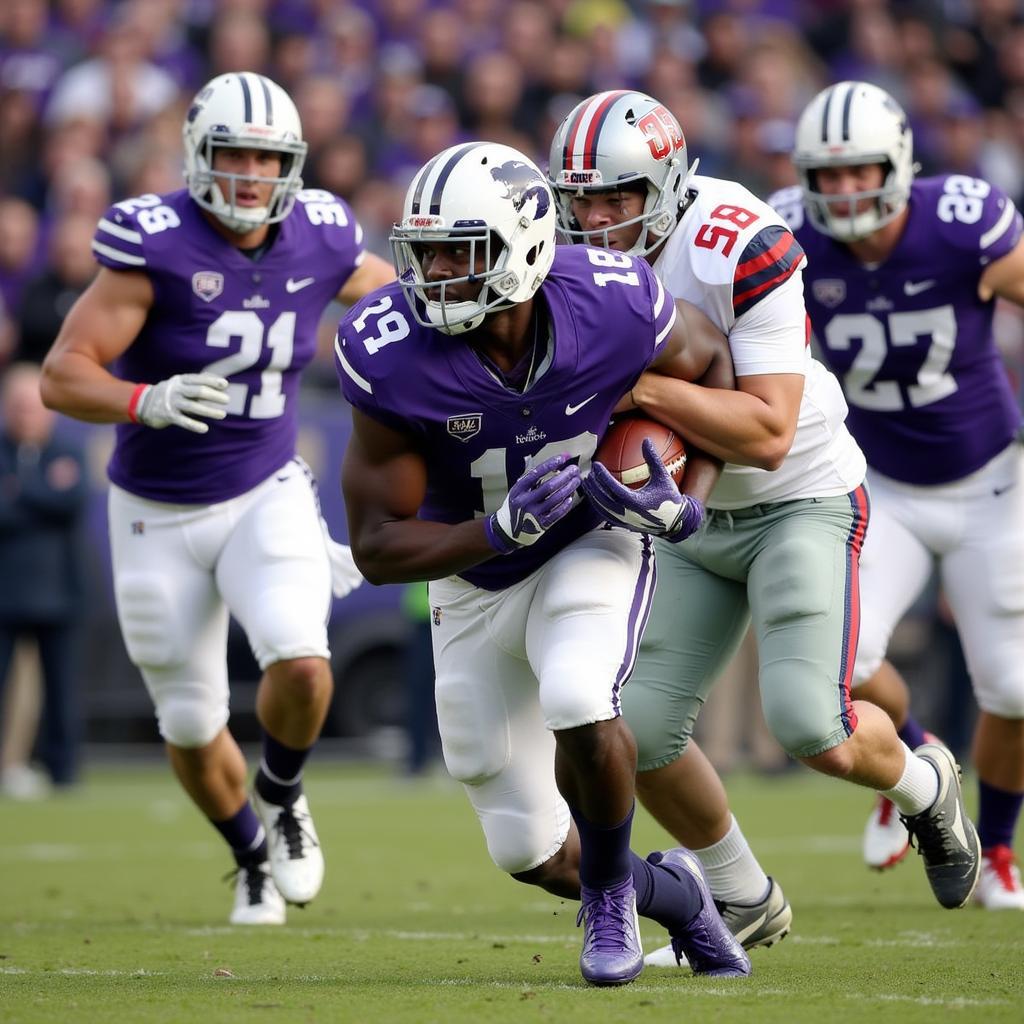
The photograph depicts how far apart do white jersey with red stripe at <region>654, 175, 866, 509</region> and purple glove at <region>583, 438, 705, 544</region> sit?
0.45 meters

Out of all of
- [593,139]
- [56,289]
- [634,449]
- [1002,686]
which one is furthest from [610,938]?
[56,289]

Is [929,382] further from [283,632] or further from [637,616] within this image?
[283,632]

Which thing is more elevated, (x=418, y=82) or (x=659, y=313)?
(x=659, y=313)

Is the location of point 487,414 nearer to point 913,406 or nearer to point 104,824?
point 913,406

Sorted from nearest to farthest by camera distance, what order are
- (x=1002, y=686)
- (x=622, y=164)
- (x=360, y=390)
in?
(x=360, y=390) < (x=622, y=164) < (x=1002, y=686)

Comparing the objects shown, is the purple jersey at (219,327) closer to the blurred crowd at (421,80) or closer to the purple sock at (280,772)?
the purple sock at (280,772)

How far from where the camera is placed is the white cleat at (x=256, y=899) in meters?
5.15

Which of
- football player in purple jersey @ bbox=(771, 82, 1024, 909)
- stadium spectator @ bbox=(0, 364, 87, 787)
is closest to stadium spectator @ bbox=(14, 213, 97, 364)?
stadium spectator @ bbox=(0, 364, 87, 787)

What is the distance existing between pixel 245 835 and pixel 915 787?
199 cm

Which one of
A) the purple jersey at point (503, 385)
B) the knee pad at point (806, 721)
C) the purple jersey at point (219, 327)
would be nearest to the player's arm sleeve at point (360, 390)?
the purple jersey at point (503, 385)

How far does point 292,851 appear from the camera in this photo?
199 inches

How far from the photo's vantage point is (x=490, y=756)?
383cm

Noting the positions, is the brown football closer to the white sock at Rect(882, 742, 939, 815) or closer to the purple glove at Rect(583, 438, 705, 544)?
the purple glove at Rect(583, 438, 705, 544)

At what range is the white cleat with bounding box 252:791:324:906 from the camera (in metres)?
5.00
